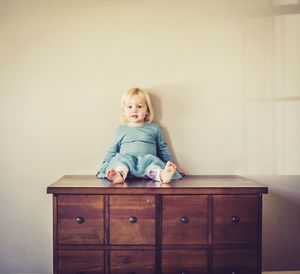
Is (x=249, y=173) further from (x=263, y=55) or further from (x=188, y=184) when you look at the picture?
(x=263, y=55)

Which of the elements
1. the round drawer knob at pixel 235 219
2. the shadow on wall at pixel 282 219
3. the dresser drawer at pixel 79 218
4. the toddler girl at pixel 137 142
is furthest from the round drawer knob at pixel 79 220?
the shadow on wall at pixel 282 219

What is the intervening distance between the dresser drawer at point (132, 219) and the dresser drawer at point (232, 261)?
1.25ft

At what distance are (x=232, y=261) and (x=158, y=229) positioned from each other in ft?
1.50

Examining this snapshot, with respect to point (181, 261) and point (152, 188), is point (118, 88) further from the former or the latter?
point (181, 261)

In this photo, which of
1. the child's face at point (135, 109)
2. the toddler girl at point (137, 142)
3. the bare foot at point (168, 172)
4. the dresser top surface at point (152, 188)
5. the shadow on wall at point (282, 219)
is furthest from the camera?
the shadow on wall at point (282, 219)

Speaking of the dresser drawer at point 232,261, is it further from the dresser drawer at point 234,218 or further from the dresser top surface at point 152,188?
the dresser top surface at point 152,188

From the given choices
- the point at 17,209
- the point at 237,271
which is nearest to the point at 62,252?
the point at 17,209

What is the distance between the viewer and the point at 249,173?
2.45 metres

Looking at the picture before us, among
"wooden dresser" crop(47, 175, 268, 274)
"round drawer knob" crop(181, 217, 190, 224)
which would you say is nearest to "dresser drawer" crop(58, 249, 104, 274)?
"wooden dresser" crop(47, 175, 268, 274)

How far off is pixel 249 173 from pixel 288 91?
642mm

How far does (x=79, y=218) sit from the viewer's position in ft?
6.36

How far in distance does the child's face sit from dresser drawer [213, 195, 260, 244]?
760 mm

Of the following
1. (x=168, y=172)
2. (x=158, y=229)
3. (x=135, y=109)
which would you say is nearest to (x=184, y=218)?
(x=158, y=229)

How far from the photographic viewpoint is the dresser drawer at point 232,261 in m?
1.96
